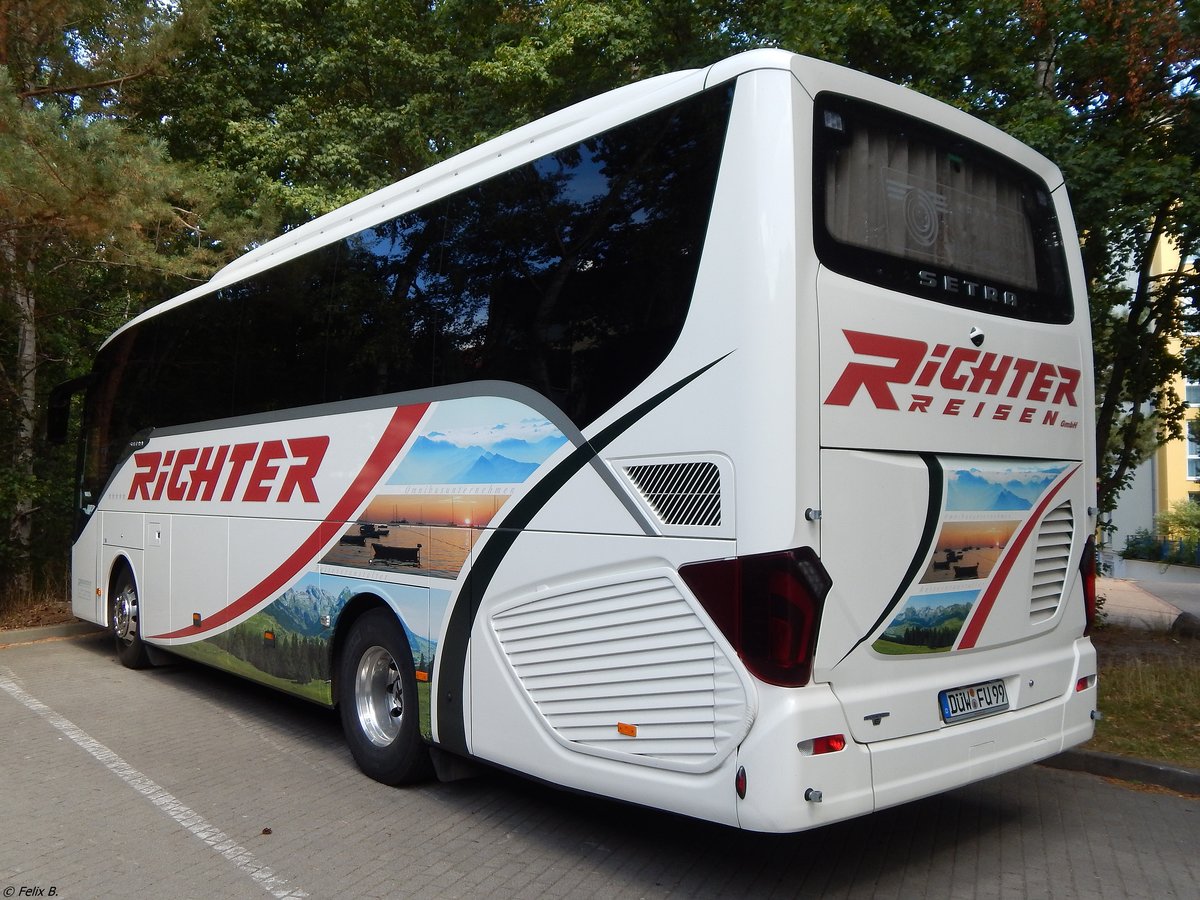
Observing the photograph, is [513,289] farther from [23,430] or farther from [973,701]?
[23,430]

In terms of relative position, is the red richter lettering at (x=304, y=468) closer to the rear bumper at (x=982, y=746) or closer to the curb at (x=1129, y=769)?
the rear bumper at (x=982, y=746)

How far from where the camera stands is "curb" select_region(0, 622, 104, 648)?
1232cm

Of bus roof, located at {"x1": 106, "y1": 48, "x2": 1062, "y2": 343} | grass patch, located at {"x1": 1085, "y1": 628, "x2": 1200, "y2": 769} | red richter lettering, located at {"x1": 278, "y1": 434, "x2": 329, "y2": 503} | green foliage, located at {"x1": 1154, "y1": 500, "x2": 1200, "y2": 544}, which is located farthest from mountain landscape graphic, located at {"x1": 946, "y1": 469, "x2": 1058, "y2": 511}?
green foliage, located at {"x1": 1154, "y1": 500, "x2": 1200, "y2": 544}

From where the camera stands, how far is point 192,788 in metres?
6.29

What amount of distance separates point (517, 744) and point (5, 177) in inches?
348

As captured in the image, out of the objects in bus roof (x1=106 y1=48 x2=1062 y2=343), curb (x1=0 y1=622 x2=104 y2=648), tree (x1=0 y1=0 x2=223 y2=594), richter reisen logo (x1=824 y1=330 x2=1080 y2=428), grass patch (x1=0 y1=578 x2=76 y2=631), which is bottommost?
curb (x1=0 y1=622 x2=104 y2=648)

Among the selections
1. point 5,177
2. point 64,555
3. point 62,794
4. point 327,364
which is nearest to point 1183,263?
point 327,364

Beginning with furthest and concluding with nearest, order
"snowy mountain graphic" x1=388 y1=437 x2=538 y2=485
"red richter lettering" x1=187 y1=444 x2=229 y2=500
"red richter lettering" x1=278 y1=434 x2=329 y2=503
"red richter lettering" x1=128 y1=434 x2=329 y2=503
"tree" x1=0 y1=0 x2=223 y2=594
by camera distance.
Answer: "tree" x1=0 y1=0 x2=223 y2=594 → "red richter lettering" x1=187 y1=444 x2=229 y2=500 → "red richter lettering" x1=128 y1=434 x2=329 y2=503 → "red richter lettering" x1=278 y1=434 x2=329 y2=503 → "snowy mountain graphic" x1=388 y1=437 x2=538 y2=485

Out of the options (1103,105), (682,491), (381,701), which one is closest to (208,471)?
(381,701)

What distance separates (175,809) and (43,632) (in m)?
8.06

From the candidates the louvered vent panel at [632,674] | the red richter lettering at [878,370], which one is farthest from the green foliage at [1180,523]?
the louvered vent panel at [632,674]

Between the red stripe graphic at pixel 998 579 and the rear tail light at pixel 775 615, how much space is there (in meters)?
1.07

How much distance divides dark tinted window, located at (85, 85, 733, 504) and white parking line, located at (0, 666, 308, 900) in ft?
8.45

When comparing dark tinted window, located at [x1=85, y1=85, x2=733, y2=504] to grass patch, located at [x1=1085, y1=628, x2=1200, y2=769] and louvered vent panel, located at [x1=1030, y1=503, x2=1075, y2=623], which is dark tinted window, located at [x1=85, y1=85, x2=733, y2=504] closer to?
louvered vent panel, located at [x1=1030, y1=503, x2=1075, y2=623]
